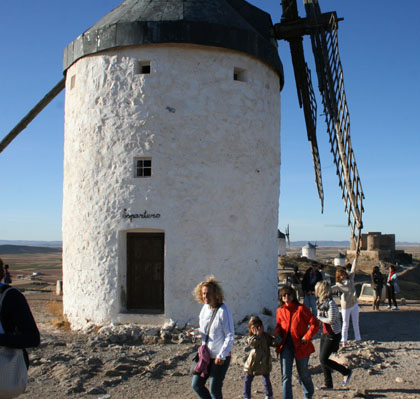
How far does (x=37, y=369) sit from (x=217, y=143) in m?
5.35

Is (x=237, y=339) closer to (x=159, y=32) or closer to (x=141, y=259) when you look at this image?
(x=141, y=259)

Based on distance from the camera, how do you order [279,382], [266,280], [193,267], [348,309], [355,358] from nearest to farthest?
[279,382], [355,358], [348,309], [193,267], [266,280]

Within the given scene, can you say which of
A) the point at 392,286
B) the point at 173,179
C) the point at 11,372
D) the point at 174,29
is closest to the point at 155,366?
the point at 173,179

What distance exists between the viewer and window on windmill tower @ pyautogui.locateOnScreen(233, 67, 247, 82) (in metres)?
10.3

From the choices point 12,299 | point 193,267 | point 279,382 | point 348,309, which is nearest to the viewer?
point 12,299

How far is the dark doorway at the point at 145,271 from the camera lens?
9867 mm

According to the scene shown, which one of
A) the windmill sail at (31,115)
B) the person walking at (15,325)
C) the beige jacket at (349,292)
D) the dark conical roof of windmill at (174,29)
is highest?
the dark conical roof of windmill at (174,29)

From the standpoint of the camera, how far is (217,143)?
385 inches

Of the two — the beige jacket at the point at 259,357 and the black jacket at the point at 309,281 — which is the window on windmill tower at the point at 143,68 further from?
the beige jacket at the point at 259,357

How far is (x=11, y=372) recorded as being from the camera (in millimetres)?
3348

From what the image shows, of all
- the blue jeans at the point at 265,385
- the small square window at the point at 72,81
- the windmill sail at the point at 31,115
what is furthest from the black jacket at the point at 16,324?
the windmill sail at the point at 31,115

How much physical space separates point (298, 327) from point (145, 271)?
5150mm

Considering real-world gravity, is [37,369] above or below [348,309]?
below

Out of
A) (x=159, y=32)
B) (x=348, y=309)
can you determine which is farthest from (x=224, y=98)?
(x=348, y=309)
